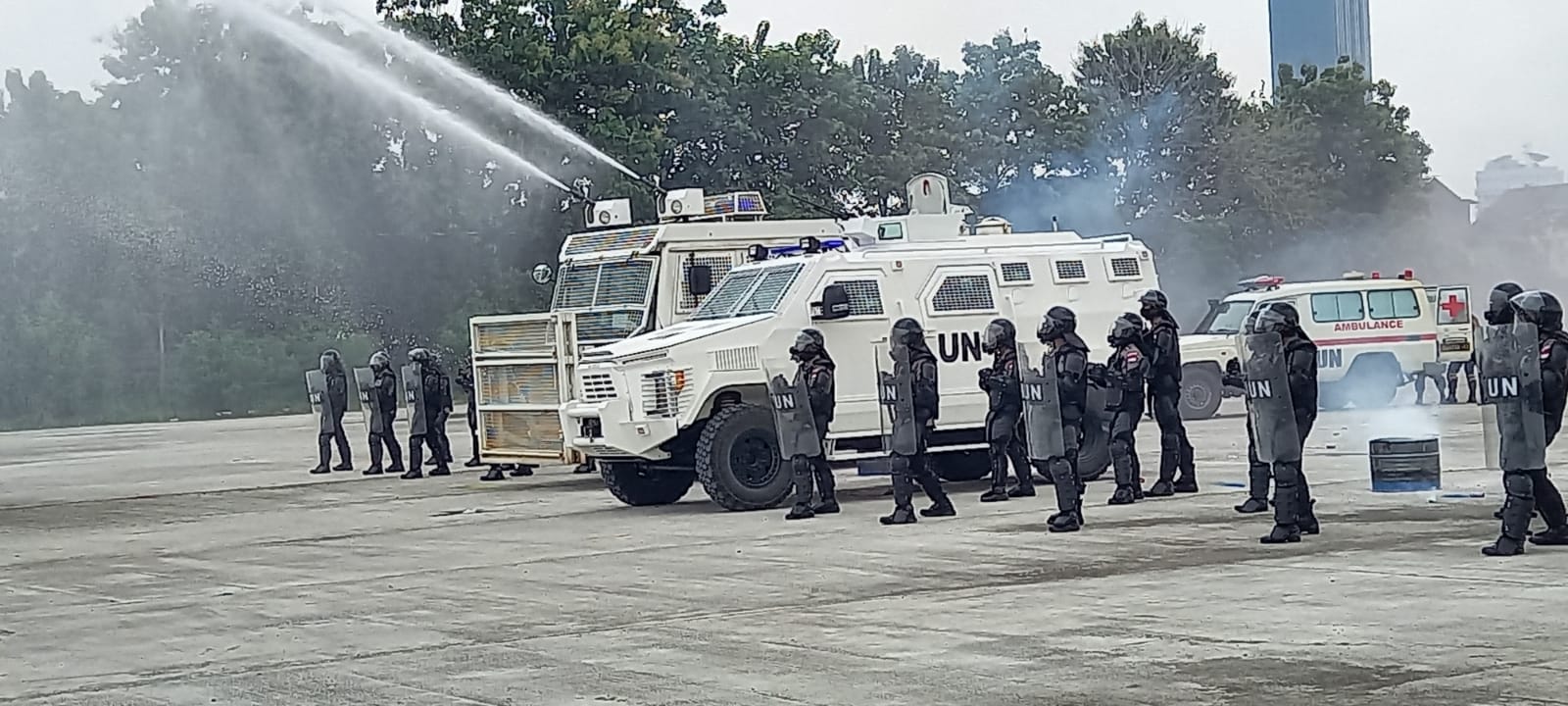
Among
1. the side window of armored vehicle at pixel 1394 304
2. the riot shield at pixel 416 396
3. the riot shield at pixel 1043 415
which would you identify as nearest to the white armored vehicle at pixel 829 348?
the riot shield at pixel 1043 415

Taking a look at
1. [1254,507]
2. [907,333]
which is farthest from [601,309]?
[1254,507]

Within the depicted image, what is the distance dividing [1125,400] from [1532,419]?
5.09m

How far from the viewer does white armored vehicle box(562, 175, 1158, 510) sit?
1602 centimetres

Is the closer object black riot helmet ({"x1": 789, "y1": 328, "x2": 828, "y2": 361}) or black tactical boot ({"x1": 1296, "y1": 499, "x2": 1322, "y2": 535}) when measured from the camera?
black tactical boot ({"x1": 1296, "y1": 499, "x2": 1322, "y2": 535})

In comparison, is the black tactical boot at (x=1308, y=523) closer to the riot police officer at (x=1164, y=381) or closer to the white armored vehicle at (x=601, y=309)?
the riot police officer at (x=1164, y=381)

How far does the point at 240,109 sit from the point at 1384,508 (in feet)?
103

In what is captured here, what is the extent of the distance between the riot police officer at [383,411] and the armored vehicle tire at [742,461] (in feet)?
24.8

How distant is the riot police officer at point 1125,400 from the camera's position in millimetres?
15477

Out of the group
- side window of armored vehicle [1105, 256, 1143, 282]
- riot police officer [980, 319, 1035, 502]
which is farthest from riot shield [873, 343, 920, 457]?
side window of armored vehicle [1105, 256, 1143, 282]

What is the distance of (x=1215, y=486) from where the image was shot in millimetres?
16797

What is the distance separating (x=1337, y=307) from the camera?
2828 centimetres

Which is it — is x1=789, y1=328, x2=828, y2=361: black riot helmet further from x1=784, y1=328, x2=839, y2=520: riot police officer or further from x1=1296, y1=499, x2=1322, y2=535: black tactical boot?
x1=1296, y1=499, x2=1322, y2=535: black tactical boot

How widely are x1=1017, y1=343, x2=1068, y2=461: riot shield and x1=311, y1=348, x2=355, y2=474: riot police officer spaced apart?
12237 mm

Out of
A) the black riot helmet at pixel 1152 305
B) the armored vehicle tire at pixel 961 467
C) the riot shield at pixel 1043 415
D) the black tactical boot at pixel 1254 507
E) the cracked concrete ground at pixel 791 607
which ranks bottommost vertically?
the cracked concrete ground at pixel 791 607
